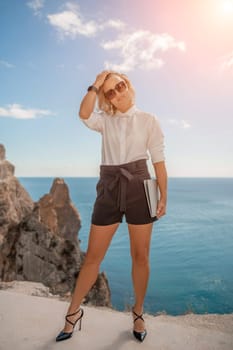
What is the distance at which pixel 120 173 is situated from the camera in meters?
2.81

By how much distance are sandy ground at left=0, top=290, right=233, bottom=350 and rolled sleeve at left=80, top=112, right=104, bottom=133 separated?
2.04 meters

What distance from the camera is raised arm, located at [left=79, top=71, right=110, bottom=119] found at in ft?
9.46

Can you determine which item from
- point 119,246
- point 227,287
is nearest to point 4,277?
point 227,287

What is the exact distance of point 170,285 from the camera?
42.7 m

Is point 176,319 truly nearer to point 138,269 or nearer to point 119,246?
point 138,269

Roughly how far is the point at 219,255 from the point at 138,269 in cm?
5410

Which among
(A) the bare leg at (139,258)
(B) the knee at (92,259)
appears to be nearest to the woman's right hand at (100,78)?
(A) the bare leg at (139,258)

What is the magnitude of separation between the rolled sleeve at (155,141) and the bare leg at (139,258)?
63 centimetres

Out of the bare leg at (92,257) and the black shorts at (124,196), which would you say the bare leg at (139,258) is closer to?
the black shorts at (124,196)

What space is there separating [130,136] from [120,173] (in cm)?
36

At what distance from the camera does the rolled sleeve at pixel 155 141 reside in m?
2.93

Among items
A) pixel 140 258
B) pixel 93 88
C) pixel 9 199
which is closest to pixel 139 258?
pixel 140 258

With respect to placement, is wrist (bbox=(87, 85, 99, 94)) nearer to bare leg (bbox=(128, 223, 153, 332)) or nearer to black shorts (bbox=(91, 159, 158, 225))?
black shorts (bbox=(91, 159, 158, 225))

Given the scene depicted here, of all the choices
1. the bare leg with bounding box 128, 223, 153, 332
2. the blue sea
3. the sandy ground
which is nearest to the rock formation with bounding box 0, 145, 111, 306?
the sandy ground
